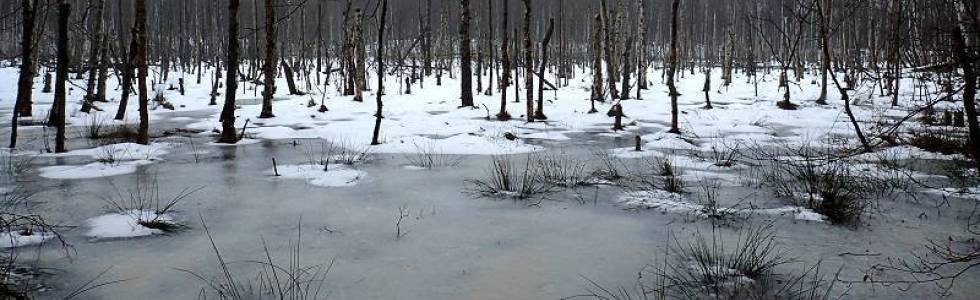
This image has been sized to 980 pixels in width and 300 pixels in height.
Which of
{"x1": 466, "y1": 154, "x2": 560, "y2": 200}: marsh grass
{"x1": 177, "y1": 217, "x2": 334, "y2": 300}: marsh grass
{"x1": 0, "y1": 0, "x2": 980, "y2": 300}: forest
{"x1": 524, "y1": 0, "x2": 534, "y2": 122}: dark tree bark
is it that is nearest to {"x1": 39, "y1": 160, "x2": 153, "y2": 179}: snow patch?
{"x1": 0, "y1": 0, "x2": 980, "y2": 300}: forest

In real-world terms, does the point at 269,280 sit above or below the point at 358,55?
below

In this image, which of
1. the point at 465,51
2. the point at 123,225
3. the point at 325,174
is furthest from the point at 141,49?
the point at 465,51

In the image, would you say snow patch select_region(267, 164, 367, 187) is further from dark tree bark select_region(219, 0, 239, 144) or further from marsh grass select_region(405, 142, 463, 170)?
dark tree bark select_region(219, 0, 239, 144)

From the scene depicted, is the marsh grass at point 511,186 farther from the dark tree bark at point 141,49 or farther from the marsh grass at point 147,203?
the dark tree bark at point 141,49

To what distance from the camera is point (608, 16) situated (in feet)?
66.2

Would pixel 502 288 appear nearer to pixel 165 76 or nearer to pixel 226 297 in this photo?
pixel 226 297

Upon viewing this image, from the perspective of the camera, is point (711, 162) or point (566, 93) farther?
point (566, 93)

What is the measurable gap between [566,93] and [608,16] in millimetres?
4761

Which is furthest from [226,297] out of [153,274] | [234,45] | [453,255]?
[234,45]

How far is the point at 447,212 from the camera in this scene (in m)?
5.29

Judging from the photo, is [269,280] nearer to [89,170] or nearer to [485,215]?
[485,215]

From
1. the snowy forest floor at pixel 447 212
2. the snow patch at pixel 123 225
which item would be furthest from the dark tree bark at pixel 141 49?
the snow patch at pixel 123 225

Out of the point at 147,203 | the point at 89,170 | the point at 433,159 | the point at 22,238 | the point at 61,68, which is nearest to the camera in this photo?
the point at 22,238

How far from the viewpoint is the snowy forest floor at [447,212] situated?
3643mm
